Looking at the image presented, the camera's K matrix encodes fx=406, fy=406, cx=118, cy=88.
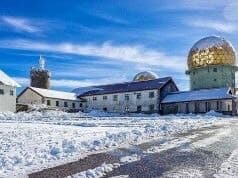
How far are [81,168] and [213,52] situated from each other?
52.4m

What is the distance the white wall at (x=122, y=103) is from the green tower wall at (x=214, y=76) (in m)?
7.10

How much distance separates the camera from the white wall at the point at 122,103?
61219 mm

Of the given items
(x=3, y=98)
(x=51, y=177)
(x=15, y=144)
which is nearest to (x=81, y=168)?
(x=51, y=177)

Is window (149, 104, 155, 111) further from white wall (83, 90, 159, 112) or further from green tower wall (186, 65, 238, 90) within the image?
green tower wall (186, 65, 238, 90)

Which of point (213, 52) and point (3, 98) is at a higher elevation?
point (213, 52)

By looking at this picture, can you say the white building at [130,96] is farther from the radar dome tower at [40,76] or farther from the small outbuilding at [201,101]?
the radar dome tower at [40,76]

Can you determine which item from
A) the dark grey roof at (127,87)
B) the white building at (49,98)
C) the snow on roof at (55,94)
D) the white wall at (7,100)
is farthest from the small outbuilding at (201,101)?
the white wall at (7,100)

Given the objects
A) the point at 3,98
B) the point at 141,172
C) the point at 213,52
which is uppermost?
the point at 213,52

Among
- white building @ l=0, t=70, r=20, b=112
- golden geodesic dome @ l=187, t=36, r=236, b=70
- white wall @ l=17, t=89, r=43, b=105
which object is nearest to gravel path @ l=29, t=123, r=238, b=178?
white building @ l=0, t=70, r=20, b=112

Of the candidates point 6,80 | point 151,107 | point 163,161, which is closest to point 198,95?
point 151,107

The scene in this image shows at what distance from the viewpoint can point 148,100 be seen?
61188 mm

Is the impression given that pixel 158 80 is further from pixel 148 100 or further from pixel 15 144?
pixel 15 144

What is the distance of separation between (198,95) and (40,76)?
31.7m

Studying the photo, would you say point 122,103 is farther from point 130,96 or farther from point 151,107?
point 151,107
